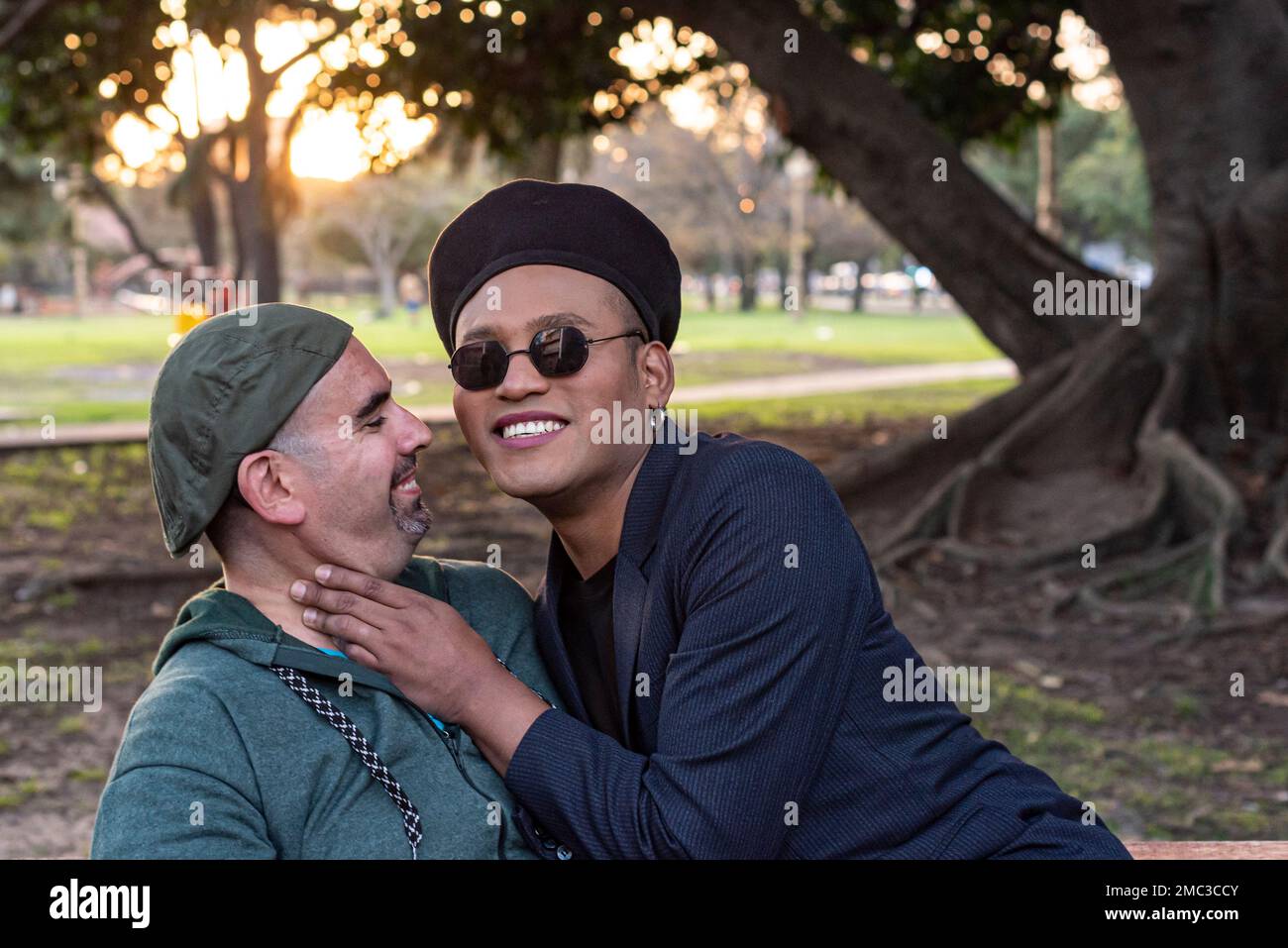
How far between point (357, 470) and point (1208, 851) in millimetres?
1734

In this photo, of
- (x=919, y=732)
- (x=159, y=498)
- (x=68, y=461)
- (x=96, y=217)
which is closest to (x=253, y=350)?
(x=159, y=498)

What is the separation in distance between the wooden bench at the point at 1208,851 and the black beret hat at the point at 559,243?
137 centimetres

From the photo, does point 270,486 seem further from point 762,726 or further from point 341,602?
point 762,726

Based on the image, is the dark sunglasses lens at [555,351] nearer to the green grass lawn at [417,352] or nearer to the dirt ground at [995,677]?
the dirt ground at [995,677]

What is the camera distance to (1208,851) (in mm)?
2605

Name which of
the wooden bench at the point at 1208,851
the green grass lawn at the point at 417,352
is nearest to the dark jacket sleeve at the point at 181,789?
the wooden bench at the point at 1208,851

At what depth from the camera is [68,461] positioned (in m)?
14.2

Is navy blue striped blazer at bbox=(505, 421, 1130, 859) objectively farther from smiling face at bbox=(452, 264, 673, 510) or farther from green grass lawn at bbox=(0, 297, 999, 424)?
green grass lawn at bbox=(0, 297, 999, 424)

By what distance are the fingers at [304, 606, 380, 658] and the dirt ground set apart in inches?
131

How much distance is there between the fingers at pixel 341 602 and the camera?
7.37 ft

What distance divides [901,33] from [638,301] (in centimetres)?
1153

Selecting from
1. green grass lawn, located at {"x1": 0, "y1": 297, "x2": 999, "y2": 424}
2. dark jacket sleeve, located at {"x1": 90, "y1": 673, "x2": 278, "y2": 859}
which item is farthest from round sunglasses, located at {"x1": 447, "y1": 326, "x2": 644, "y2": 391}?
green grass lawn, located at {"x1": 0, "y1": 297, "x2": 999, "y2": 424}

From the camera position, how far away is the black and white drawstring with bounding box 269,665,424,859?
2154 millimetres
